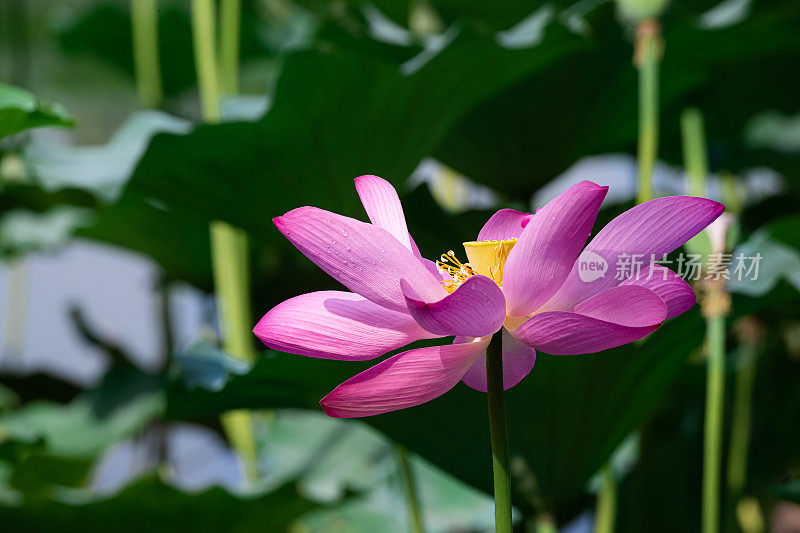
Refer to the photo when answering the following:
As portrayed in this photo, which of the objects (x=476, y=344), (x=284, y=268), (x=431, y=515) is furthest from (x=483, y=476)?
(x=284, y=268)

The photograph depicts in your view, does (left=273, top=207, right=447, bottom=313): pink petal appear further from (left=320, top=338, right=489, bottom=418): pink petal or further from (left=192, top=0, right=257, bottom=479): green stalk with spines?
(left=192, top=0, right=257, bottom=479): green stalk with spines

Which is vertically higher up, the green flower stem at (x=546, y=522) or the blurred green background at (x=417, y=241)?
the blurred green background at (x=417, y=241)

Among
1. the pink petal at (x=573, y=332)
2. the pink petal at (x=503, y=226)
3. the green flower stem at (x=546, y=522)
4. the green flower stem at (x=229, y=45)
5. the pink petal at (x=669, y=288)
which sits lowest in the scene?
the green flower stem at (x=546, y=522)

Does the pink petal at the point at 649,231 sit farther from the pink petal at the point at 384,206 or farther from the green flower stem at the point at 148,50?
the green flower stem at the point at 148,50

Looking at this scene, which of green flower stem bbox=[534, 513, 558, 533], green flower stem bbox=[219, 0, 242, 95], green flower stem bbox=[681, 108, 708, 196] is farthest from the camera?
green flower stem bbox=[219, 0, 242, 95]

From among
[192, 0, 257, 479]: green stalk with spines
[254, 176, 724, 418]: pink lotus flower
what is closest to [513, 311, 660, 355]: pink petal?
[254, 176, 724, 418]: pink lotus flower

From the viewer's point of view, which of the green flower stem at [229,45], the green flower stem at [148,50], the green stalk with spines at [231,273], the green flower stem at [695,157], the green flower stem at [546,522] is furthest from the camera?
the green flower stem at [148,50]

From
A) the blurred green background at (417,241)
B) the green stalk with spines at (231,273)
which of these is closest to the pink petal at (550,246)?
the blurred green background at (417,241)
